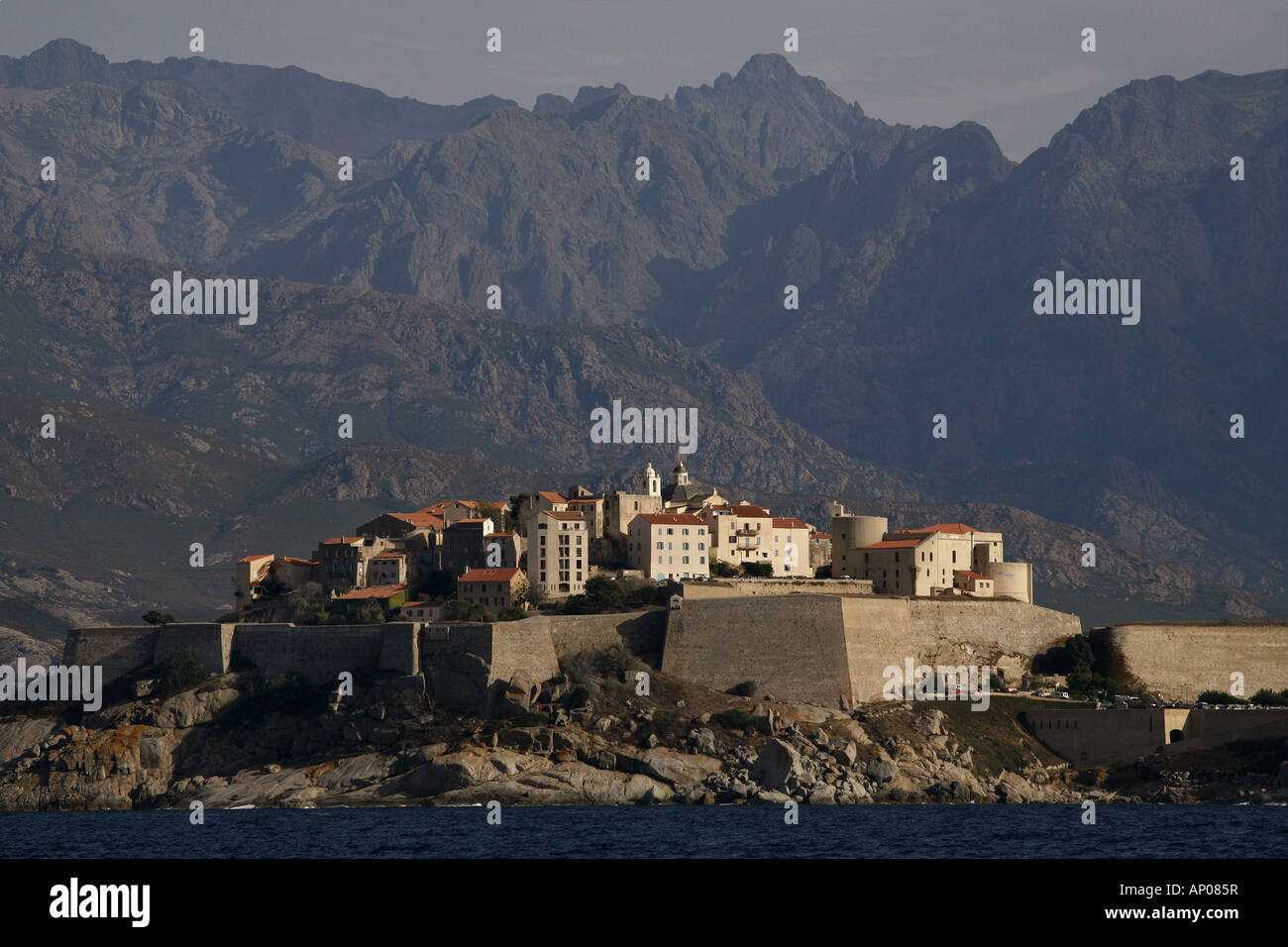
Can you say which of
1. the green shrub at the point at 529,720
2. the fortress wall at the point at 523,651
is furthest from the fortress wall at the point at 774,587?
the green shrub at the point at 529,720

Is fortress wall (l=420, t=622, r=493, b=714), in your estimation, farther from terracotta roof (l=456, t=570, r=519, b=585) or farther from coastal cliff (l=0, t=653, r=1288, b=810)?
terracotta roof (l=456, t=570, r=519, b=585)

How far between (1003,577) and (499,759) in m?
46.4

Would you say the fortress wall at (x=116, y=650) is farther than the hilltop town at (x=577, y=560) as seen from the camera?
Yes

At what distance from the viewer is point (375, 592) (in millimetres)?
140875

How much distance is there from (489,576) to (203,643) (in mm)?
19353

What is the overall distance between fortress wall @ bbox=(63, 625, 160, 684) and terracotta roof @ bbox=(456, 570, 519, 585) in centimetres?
2149

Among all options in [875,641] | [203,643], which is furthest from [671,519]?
[203,643]

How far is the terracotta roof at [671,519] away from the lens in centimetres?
14060

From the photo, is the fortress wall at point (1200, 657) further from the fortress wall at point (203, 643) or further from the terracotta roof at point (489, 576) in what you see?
the fortress wall at point (203, 643)

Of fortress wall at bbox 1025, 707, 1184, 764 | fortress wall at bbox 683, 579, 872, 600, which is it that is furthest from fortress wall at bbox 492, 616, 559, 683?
fortress wall at bbox 1025, 707, 1184, 764

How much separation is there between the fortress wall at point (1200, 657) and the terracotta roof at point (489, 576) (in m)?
41.5

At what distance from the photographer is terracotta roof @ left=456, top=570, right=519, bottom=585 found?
13500cm
